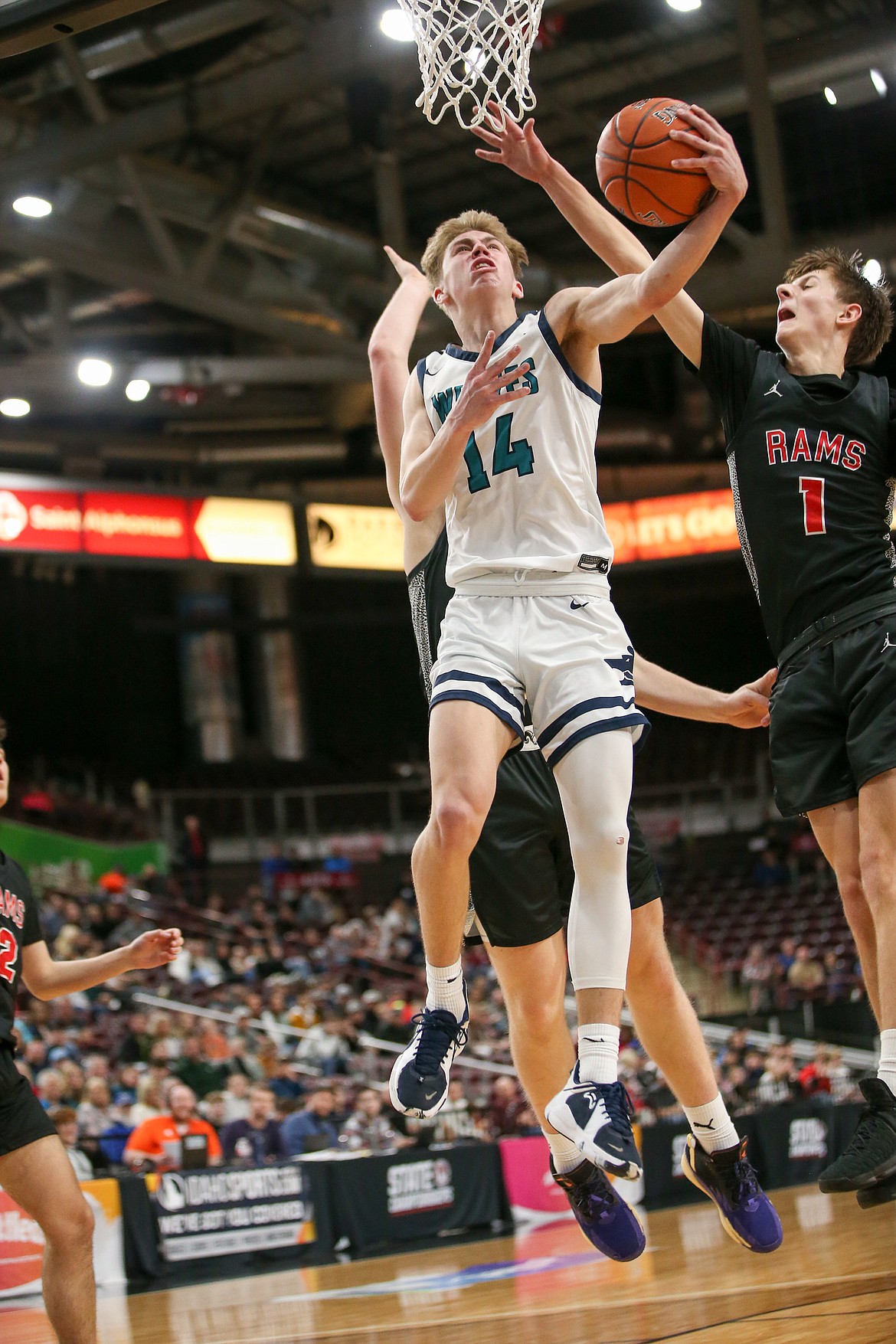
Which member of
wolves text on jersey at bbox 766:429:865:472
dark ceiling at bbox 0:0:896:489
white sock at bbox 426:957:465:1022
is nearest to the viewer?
white sock at bbox 426:957:465:1022

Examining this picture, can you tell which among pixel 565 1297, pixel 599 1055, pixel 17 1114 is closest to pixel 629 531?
pixel 565 1297

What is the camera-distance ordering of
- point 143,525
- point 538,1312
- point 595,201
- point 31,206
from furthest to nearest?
1. point 143,525
2. point 31,206
3. point 538,1312
4. point 595,201

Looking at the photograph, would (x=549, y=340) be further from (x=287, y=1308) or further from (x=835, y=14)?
(x=835, y=14)

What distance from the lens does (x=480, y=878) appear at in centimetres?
480

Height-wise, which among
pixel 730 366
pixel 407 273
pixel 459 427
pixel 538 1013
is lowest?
pixel 538 1013

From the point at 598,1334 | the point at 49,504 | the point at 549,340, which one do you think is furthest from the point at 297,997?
the point at 549,340

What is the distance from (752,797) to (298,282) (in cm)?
1213

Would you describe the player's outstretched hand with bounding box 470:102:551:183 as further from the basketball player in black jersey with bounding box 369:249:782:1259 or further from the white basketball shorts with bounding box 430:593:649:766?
the white basketball shorts with bounding box 430:593:649:766

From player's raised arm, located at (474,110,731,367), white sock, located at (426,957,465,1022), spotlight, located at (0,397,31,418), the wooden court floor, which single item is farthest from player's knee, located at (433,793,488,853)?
spotlight, located at (0,397,31,418)

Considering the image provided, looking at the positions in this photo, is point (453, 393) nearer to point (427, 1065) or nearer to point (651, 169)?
point (651, 169)

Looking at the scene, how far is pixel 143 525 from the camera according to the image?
22062 millimetres

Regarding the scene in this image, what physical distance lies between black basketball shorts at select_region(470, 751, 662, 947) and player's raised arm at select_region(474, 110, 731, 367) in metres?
1.59

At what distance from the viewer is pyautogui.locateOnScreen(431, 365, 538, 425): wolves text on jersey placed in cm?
420

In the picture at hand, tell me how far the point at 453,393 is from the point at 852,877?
200cm
